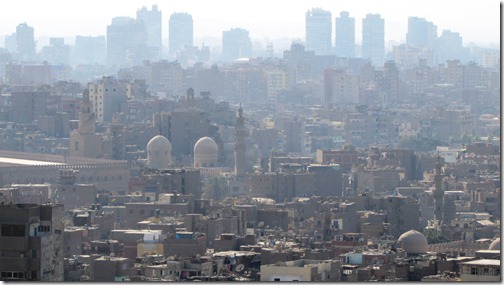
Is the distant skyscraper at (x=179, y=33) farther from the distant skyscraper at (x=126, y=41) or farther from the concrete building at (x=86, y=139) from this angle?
the concrete building at (x=86, y=139)

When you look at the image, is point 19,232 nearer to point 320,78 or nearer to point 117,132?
point 117,132

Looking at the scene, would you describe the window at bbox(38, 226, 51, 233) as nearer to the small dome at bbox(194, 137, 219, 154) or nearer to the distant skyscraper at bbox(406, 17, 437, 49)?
the small dome at bbox(194, 137, 219, 154)

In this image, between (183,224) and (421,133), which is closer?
(183,224)

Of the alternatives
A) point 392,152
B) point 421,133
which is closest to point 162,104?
point 421,133

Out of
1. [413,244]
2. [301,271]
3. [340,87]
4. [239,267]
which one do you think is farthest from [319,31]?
[301,271]

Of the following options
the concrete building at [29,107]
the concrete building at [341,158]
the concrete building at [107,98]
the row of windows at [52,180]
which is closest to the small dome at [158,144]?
the row of windows at [52,180]

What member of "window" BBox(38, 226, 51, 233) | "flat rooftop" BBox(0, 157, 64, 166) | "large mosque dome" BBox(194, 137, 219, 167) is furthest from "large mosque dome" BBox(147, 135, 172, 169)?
"window" BBox(38, 226, 51, 233)
